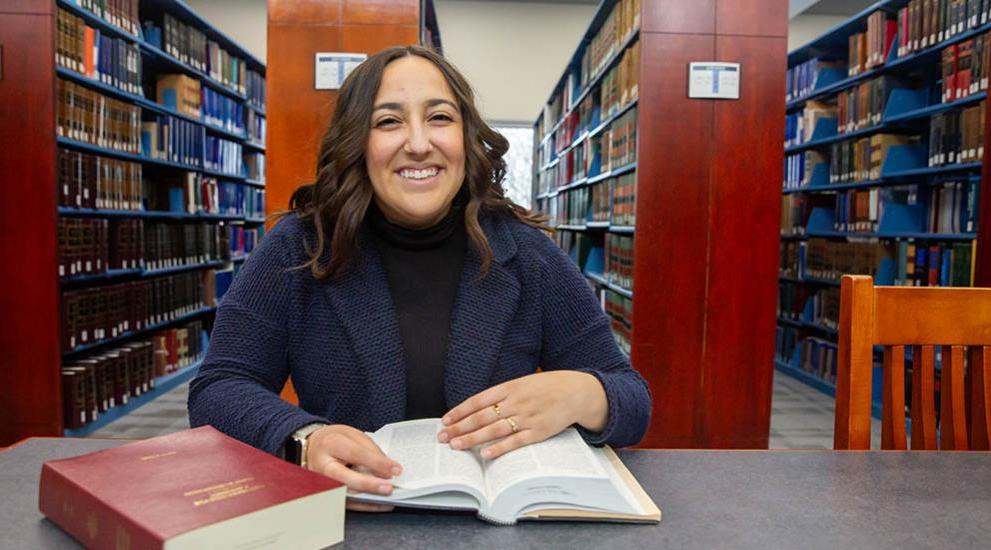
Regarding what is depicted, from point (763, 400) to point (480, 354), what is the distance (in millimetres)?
2291

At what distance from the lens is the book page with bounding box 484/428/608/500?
750mm

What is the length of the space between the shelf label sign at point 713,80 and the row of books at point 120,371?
9.95ft

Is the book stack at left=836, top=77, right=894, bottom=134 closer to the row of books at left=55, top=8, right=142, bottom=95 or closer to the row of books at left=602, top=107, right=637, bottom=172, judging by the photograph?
the row of books at left=602, top=107, right=637, bottom=172

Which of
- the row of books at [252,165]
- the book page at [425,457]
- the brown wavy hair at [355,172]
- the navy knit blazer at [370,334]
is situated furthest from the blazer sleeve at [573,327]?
the row of books at [252,165]

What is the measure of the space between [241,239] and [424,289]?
518cm

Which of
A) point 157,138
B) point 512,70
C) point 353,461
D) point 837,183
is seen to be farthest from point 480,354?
point 512,70

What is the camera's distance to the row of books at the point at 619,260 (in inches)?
149

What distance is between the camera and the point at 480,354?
1.22 meters

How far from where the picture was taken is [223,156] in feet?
17.9

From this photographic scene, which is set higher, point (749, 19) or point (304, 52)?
point (749, 19)

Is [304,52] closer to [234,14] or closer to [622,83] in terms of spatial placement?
[622,83]

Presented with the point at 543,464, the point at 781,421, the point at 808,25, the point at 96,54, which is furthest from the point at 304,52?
the point at 808,25

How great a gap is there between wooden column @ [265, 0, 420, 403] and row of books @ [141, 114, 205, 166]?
1599 millimetres

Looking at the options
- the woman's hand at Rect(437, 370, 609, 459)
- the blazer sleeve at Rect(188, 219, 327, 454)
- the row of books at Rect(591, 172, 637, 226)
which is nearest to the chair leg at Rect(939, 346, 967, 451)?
the woman's hand at Rect(437, 370, 609, 459)
